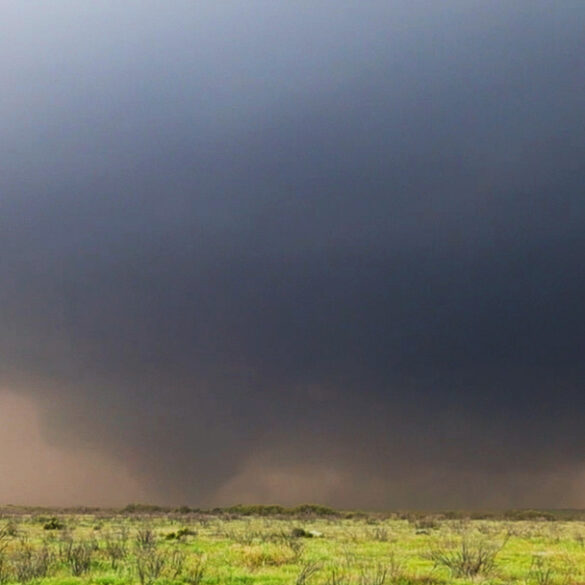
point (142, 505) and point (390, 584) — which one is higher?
point (142, 505)

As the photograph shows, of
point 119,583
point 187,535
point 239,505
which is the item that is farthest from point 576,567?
point 239,505

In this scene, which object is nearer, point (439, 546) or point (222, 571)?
point (222, 571)

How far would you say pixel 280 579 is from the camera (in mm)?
17141

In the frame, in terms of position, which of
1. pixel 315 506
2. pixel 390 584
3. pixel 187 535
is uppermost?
pixel 315 506

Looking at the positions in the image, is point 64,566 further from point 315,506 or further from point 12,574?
point 315,506

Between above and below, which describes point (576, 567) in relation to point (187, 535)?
below

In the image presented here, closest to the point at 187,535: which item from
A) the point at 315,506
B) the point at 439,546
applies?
the point at 439,546

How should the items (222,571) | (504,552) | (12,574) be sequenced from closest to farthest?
(12,574) < (222,571) < (504,552)

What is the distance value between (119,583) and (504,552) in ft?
61.7

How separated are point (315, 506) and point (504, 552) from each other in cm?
12475

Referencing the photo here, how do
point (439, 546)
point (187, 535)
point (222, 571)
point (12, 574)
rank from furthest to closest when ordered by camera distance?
point (187, 535), point (439, 546), point (222, 571), point (12, 574)

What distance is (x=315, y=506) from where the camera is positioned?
147000mm

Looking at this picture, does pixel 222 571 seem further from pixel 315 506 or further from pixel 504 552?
pixel 315 506

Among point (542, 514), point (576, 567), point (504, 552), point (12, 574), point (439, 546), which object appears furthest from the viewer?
point (542, 514)
